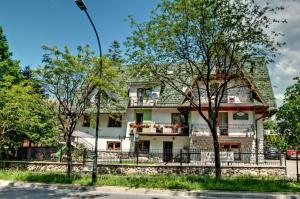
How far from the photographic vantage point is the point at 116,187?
547 inches

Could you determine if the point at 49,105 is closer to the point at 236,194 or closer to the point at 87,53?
the point at 87,53

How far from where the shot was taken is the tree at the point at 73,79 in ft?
52.4

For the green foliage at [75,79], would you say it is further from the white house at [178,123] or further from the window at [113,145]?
the window at [113,145]

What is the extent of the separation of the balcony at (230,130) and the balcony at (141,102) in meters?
5.87

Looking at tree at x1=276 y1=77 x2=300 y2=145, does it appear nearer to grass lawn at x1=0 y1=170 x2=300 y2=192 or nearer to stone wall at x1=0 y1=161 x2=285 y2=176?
grass lawn at x1=0 y1=170 x2=300 y2=192

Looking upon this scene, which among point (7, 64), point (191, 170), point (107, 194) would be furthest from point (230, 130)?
point (7, 64)

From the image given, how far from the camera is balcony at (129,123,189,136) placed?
30.0m

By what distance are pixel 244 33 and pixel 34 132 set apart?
62.5 feet

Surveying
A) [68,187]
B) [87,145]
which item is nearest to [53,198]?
[68,187]

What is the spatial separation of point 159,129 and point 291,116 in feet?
58.6

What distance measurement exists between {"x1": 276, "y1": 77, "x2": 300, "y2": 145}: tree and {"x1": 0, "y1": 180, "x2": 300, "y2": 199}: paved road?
3248 millimetres

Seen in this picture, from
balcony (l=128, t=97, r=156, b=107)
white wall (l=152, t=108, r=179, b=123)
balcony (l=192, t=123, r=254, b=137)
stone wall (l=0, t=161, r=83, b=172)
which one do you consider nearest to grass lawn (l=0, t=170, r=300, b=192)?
stone wall (l=0, t=161, r=83, b=172)

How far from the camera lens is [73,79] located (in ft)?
54.9

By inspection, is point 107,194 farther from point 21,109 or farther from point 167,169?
point 21,109
